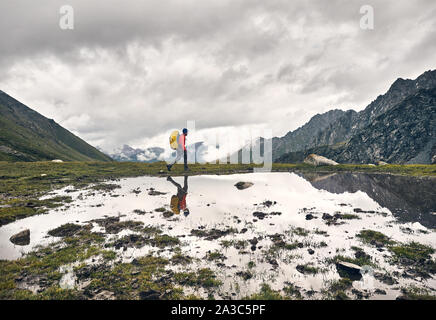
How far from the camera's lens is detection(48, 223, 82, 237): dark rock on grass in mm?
20212

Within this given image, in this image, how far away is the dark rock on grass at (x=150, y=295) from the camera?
36.0 ft

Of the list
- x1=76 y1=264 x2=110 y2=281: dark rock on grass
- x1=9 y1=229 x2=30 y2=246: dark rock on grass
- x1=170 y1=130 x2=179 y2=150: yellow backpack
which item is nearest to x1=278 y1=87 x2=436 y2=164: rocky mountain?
x1=170 y1=130 x2=179 y2=150: yellow backpack

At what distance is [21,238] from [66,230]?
351cm

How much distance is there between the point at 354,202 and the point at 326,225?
15.1 metres

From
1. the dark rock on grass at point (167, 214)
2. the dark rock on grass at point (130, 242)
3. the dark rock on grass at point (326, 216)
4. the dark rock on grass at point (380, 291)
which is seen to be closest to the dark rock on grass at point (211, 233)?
the dark rock on grass at point (130, 242)

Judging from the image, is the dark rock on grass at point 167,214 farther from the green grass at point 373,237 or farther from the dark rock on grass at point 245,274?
the green grass at point 373,237

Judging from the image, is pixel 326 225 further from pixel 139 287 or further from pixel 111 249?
pixel 111 249

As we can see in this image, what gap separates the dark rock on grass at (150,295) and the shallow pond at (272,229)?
273 centimetres

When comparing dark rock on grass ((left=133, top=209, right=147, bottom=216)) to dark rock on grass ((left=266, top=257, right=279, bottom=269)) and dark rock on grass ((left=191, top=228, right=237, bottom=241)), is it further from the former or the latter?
dark rock on grass ((left=266, top=257, right=279, bottom=269))

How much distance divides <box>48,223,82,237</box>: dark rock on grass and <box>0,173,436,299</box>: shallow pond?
2.51 feet

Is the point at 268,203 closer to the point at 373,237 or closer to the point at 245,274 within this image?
the point at 373,237

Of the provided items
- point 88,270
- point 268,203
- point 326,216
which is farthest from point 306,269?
point 268,203

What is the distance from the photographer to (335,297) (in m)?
11.0
